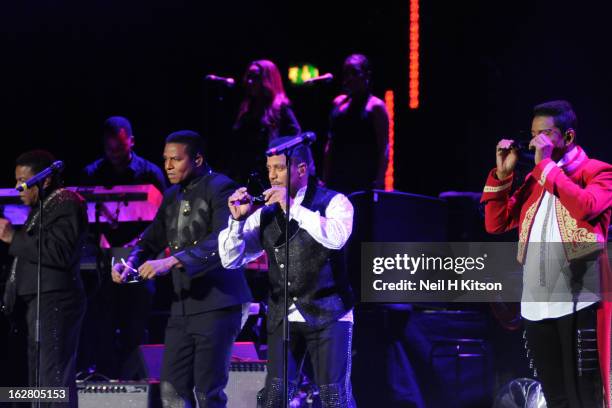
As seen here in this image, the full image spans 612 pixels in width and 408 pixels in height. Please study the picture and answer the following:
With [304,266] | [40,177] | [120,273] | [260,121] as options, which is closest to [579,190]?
[304,266]

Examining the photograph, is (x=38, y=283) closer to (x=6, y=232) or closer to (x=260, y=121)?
(x=6, y=232)

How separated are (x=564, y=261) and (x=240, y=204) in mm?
1709

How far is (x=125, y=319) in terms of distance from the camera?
7.52 m

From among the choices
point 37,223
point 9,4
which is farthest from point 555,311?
point 9,4

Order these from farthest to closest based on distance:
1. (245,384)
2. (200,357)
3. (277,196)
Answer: (245,384) → (200,357) → (277,196)

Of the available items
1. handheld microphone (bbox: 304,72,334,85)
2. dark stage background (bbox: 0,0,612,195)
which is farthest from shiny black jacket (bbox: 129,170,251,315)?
dark stage background (bbox: 0,0,612,195)

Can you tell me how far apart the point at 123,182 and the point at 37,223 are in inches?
63.6

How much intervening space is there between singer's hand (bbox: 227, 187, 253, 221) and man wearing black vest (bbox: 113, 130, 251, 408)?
49 cm

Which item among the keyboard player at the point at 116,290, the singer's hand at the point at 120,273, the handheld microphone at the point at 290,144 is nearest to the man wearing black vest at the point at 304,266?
the handheld microphone at the point at 290,144

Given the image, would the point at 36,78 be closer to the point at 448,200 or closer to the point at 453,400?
the point at 448,200

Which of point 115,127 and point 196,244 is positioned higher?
point 115,127

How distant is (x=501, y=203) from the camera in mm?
4953

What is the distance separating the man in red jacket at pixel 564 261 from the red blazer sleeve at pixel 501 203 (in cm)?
4

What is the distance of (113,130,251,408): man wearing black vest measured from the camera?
18.5 ft
